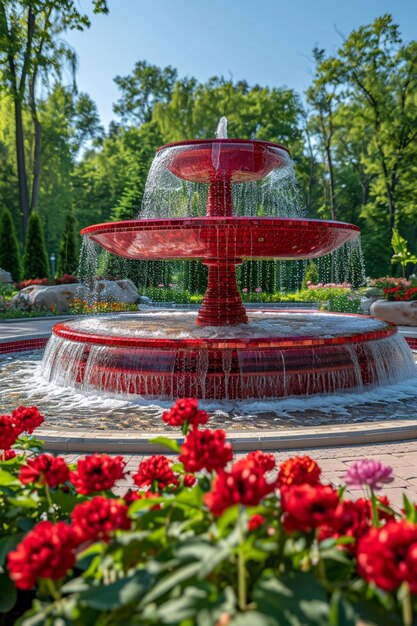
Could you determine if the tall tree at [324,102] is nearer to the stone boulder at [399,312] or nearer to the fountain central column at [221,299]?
the stone boulder at [399,312]

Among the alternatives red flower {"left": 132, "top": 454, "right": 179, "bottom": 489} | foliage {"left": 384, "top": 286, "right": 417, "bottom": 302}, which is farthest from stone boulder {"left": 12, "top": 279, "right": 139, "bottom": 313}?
red flower {"left": 132, "top": 454, "right": 179, "bottom": 489}

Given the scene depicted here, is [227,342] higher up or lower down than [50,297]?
lower down

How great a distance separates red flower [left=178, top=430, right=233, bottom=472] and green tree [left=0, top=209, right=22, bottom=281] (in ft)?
107

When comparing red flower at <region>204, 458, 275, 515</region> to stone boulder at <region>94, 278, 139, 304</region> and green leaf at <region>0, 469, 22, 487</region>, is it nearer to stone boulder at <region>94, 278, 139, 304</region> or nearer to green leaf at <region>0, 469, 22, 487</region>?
green leaf at <region>0, 469, 22, 487</region>

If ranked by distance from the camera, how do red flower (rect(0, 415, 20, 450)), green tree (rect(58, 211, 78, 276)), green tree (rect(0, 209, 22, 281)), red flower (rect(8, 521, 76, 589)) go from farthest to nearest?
green tree (rect(0, 209, 22, 281)) < green tree (rect(58, 211, 78, 276)) < red flower (rect(0, 415, 20, 450)) < red flower (rect(8, 521, 76, 589))

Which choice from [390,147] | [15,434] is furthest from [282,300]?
[15,434]

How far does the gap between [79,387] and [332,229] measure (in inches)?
187

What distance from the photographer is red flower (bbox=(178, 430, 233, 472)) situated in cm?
196

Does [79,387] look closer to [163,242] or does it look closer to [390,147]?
[163,242]

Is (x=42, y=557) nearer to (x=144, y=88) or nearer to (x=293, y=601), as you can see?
(x=293, y=601)

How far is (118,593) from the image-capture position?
147 cm

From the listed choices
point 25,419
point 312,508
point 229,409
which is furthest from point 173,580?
point 229,409

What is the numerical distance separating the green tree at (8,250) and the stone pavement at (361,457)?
96.8 ft

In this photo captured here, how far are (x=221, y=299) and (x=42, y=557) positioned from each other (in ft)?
29.5
